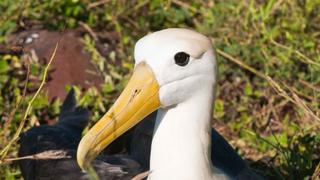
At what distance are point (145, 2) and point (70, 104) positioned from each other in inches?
54.9

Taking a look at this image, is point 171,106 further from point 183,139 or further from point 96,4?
point 96,4

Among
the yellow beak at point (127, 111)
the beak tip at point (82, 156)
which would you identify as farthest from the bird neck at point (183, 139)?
the beak tip at point (82, 156)

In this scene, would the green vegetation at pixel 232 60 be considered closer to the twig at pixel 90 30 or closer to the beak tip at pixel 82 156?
the twig at pixel 90 30

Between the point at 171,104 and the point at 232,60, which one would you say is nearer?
the point at 171,104

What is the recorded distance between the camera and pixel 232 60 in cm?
621

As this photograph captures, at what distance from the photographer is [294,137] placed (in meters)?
5.45

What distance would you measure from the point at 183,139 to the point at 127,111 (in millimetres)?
267

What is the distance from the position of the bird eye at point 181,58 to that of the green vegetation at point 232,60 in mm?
1498

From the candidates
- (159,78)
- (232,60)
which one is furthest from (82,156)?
(232,60)

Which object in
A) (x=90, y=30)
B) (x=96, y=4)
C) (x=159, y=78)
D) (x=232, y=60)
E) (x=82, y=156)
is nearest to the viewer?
(x=82, y=156)

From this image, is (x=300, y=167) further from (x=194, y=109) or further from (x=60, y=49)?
(x=60, y=49)

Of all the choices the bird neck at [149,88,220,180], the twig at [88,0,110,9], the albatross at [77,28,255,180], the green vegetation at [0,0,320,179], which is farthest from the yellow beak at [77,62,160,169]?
the twig at [88,0,110,9]

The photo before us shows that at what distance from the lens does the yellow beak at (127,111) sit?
379 cm

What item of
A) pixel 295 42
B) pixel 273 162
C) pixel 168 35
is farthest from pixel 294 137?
pixel 168 35
